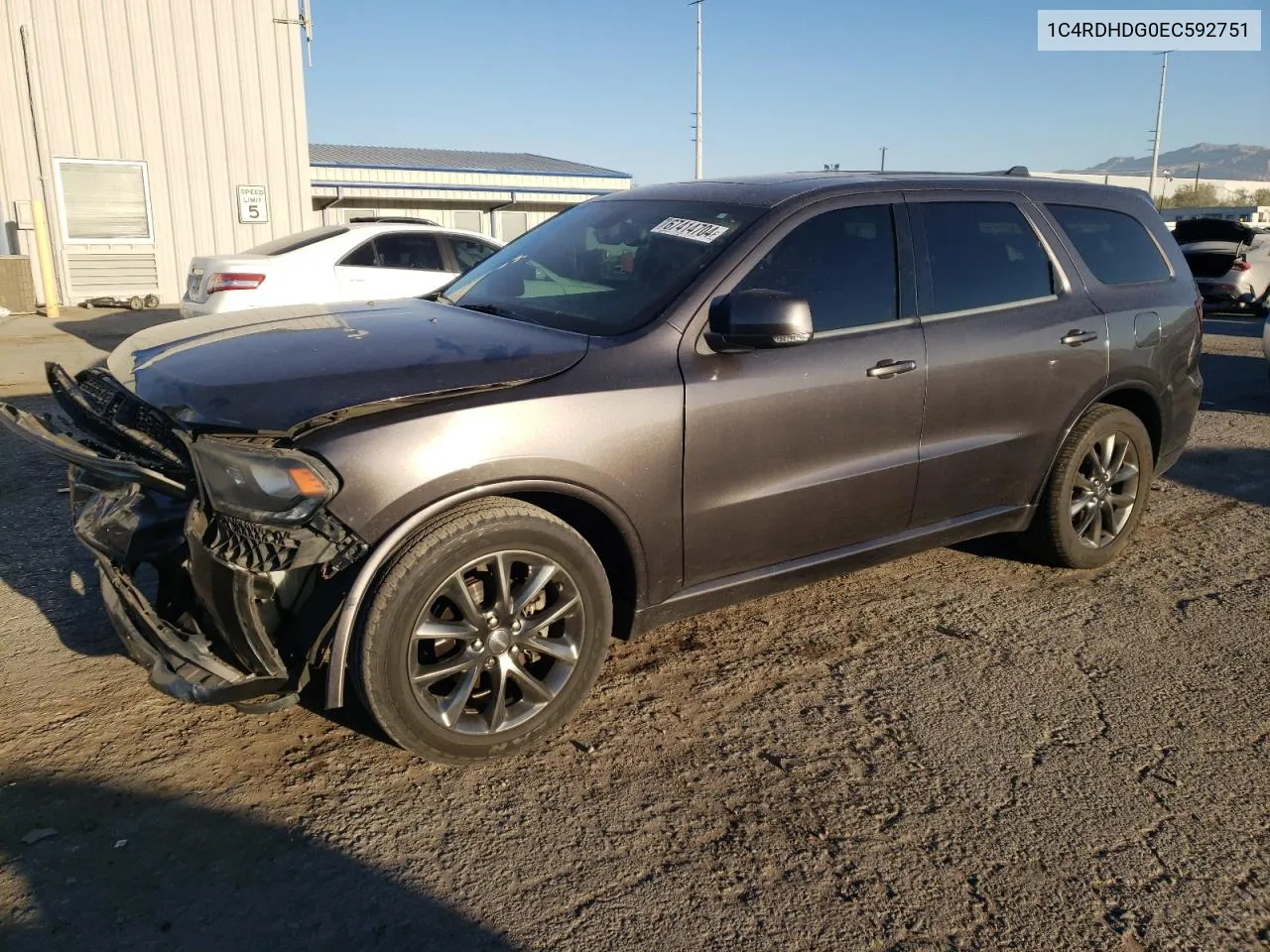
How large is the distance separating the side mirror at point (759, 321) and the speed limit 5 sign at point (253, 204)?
54.0 ft

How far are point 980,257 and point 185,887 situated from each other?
12.0 feet

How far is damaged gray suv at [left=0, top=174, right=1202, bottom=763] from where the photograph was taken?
8.54 feet

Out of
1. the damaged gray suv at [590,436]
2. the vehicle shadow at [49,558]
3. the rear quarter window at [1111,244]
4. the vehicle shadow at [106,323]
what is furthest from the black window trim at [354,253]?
the rear quarter window at [1111,244]

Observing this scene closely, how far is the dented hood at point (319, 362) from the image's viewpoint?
263 centimetres

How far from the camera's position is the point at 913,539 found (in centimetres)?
389

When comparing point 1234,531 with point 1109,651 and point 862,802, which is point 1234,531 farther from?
point 862,802

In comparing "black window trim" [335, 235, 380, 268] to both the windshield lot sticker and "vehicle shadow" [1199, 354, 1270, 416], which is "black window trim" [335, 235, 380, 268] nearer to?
the windshield lot sticker

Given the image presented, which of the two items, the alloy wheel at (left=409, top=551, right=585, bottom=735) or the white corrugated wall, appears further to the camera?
the white corrugated wall

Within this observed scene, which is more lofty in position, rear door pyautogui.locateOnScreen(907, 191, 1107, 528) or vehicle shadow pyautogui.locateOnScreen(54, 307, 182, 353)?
rear door pyautogui.locateOnScreen(907, 191, 1107, 528)

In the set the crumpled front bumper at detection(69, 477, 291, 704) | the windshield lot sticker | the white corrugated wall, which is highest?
the white corrugated wall

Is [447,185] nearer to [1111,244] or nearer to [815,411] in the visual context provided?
[1111,244]

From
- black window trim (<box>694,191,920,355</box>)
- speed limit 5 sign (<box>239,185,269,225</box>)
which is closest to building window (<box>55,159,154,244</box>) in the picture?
speed limit 5 sign (<box>239,185,269,225</box>)

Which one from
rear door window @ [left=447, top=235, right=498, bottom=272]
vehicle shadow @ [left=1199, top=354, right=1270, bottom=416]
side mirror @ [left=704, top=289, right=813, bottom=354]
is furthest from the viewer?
rear door window @ [left=447, top=235, right=498, bottom=272]

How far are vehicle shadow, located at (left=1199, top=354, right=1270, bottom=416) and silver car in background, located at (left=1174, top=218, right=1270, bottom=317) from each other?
12.2ft
